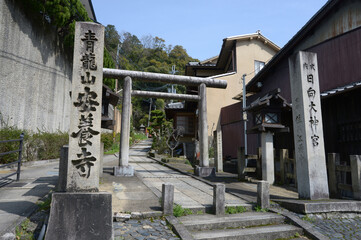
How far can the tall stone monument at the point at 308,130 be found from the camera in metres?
6.33

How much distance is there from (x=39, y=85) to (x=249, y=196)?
16.5 metres

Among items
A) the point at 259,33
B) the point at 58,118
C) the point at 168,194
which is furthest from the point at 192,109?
the point at 168,194

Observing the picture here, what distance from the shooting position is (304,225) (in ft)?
16.6

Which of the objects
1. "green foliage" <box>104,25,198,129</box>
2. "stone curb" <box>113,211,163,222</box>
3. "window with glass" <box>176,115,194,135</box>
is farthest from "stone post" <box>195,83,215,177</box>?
"green foliage" <box>104,25,198,129</box>

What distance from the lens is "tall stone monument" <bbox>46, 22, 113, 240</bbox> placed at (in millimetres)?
3928

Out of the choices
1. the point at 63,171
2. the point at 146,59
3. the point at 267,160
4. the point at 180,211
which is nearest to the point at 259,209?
the point at 180,211

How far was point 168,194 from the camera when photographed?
504 centimetres

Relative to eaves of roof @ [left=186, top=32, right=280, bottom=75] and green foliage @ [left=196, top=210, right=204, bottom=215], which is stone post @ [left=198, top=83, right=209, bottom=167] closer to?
green foliage @ [left=196, top=210, right=204, bottom=215]

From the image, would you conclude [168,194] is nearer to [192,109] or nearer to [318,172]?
[318,172]

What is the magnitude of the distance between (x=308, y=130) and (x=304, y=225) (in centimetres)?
270

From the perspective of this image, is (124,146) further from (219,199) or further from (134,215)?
(219,199)

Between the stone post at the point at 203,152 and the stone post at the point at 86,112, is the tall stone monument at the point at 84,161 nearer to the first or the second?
the stone post at the point at 86,112

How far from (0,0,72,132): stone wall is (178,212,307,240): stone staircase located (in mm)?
13158

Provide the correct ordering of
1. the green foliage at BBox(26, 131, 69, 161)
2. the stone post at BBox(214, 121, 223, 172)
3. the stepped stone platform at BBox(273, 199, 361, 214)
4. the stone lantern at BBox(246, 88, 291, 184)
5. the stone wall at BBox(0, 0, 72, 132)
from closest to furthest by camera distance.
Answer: the stepped stone platform at BBox(273, 199, 361, 214) → the stone lantern at BBox(246, 88, 291, 184) → the stone post at BBox(214, 121, 223, 172) → the green foliage at BBox(26, 131, 69, 161) → the stone wall at BBox(0, 0, 72, 132)
